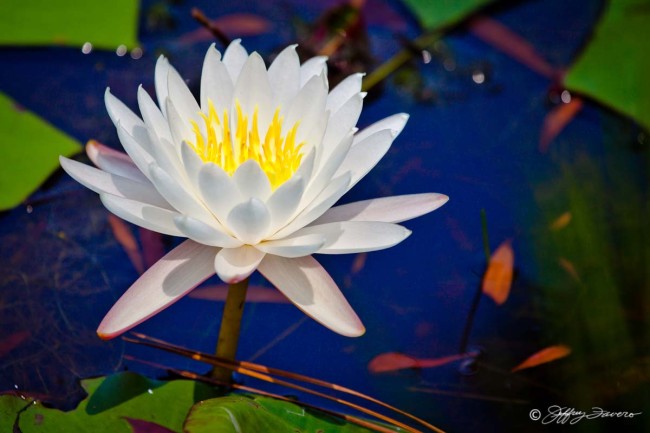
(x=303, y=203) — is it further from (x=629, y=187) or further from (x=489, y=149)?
(x=629, y=187)

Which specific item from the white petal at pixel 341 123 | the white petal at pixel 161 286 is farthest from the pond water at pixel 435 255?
the white petal at pixel 341 123

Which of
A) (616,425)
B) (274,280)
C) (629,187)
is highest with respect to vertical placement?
(629,187)

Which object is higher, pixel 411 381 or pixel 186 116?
pixel 186 116

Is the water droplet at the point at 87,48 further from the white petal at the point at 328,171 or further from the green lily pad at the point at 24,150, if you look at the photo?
the white petal at the point at 328,171

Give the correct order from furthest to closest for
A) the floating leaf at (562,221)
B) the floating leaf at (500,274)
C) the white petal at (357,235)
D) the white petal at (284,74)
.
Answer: the floating leaf at (562,221) → the floating leaf at (500,274) → the white petal at (284,74) → the white petal at (357,235)

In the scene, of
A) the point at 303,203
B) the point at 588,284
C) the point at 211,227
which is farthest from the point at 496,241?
the point at 211,227

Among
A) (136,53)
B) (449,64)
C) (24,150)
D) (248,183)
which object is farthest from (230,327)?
(449,64)
